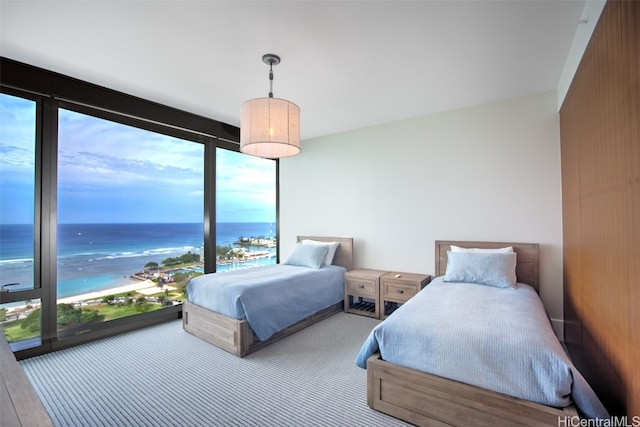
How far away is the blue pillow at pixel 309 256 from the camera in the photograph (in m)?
3.83

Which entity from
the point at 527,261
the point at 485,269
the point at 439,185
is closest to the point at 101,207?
the point at 439,185

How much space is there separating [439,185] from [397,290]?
142 cm

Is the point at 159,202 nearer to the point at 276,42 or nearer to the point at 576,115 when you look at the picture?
the point at 276,42

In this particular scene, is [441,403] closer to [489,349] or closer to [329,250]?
[489,349]

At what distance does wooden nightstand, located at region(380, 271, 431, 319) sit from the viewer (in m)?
3.29

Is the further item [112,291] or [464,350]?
[112,291]

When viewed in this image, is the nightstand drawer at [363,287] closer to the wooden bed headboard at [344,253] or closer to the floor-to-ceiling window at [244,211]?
the wooden bed headboard at [344,253]

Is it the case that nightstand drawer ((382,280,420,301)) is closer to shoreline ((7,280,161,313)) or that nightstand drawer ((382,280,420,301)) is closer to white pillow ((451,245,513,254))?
white pillow ((451,245,513,254))

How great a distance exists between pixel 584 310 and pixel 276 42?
3012 millimetres

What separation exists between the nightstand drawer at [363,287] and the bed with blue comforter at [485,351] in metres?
1.27

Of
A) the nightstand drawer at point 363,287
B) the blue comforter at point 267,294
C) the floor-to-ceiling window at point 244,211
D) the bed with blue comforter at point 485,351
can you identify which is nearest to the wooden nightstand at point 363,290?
the nightstand drawer at point 363,287

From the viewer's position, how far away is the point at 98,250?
3.12m

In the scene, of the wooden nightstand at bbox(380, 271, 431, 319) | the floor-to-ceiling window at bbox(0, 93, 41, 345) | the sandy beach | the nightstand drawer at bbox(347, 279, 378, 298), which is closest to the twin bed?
the wooden nightstand at bbox(380, 271, 431, 319)

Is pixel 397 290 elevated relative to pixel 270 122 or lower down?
lower down
